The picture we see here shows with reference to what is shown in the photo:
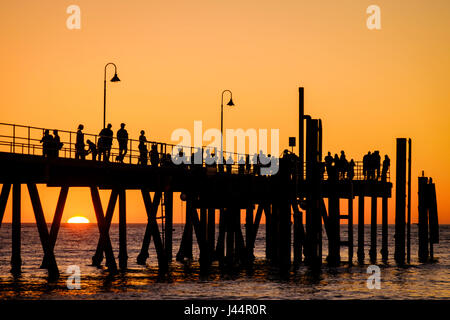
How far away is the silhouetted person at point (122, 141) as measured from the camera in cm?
4032

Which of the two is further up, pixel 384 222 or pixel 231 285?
pixel 384 222

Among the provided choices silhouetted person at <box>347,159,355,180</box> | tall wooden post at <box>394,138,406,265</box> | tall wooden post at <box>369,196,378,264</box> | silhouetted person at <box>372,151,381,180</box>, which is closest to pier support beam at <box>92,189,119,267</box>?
silhouetted person at <box>347,159,355,180</box>

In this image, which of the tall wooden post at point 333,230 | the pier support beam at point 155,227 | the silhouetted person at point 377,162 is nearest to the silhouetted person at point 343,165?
the silhouetted person at point 377,162

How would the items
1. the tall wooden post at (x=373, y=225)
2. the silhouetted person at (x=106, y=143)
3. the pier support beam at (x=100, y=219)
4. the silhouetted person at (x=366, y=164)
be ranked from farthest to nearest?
the tall wooden post at (x=373, y=225)
the silhouetted person at (x=366, y=164)
the pier support beam at (x=100, y=219)
the silhouetted person at (x=106, y=143)

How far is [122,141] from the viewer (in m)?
Result: 40.5

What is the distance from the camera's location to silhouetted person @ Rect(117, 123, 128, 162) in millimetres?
40322

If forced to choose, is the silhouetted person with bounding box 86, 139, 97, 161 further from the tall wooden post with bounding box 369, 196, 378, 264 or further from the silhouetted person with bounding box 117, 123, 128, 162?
the tall wooden post with bounding box 369, 196, 378, 264

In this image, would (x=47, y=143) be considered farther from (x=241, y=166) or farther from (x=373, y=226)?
(x=373, y=226)

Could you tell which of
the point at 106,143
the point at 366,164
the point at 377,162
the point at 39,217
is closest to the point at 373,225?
the point at 377,162

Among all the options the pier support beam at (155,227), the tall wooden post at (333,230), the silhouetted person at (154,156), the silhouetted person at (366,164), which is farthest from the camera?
the silhouetted person at (366,164)

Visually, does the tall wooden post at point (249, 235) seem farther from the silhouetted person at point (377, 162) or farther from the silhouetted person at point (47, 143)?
the silhouetted person at point (47, 143)
